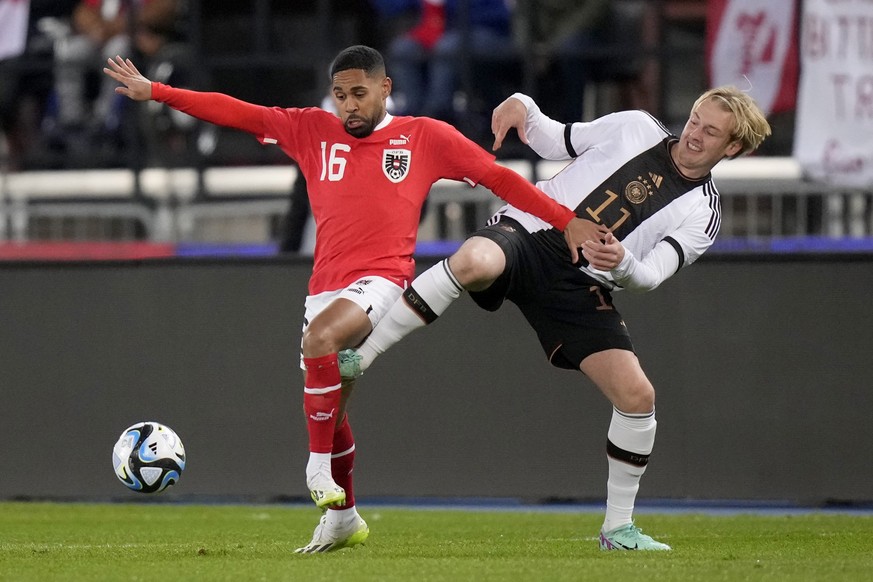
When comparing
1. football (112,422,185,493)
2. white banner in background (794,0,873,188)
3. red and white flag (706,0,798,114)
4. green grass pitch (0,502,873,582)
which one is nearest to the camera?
green grass pitch (0,502,873,582)

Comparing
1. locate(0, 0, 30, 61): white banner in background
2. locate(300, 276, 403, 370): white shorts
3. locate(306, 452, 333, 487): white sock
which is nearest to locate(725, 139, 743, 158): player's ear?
locate(300, 276, 403, 370): white shorts

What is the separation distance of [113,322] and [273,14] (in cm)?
398

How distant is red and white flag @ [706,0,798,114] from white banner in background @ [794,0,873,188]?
0.58 m

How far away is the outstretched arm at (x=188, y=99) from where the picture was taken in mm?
6902

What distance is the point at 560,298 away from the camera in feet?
23.6

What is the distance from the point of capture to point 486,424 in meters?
10.3

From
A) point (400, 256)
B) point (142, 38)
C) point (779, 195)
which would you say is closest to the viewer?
point (400, 256)

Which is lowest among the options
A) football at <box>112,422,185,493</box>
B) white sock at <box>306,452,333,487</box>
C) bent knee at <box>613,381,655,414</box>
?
football at <box>112,422,185,493</box>

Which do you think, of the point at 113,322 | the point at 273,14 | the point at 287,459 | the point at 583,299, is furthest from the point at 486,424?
the point at 273,14

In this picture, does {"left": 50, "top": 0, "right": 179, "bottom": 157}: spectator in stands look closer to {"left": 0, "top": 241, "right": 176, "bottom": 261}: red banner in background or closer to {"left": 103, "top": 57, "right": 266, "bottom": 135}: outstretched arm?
{"left": 0, "top": 241, "right": 176, "bottom": 261}: red banner in background

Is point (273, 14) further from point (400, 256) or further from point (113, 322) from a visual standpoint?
point (400, 256)

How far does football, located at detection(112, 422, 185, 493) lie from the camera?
7281 millimetres

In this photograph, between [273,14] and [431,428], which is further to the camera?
[273,14]

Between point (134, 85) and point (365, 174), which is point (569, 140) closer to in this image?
point (365, 174)
